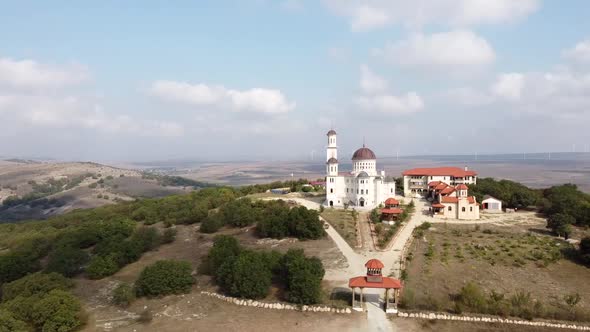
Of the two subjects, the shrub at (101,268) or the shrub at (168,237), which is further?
the shrub at (168,237)

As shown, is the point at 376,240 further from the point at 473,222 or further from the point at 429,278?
the point at 473,222

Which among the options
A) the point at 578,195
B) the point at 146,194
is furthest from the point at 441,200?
the point at 146,194

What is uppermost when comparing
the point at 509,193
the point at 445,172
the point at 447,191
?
the point at 445,172

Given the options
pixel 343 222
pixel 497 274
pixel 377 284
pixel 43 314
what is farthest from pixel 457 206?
pixel 43 314

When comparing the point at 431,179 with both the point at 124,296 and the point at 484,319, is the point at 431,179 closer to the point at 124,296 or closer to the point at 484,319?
the point at 484,319

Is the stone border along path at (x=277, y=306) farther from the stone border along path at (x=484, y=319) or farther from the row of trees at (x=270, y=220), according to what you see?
the row of trees at (x=270, y=220)

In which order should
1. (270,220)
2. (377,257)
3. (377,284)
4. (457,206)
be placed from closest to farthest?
(377,284), (377,257), (270,220), (457,206)

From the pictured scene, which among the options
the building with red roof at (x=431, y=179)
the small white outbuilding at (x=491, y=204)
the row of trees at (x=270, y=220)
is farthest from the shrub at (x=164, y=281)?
the building with red roof at (x=431, y=179)
